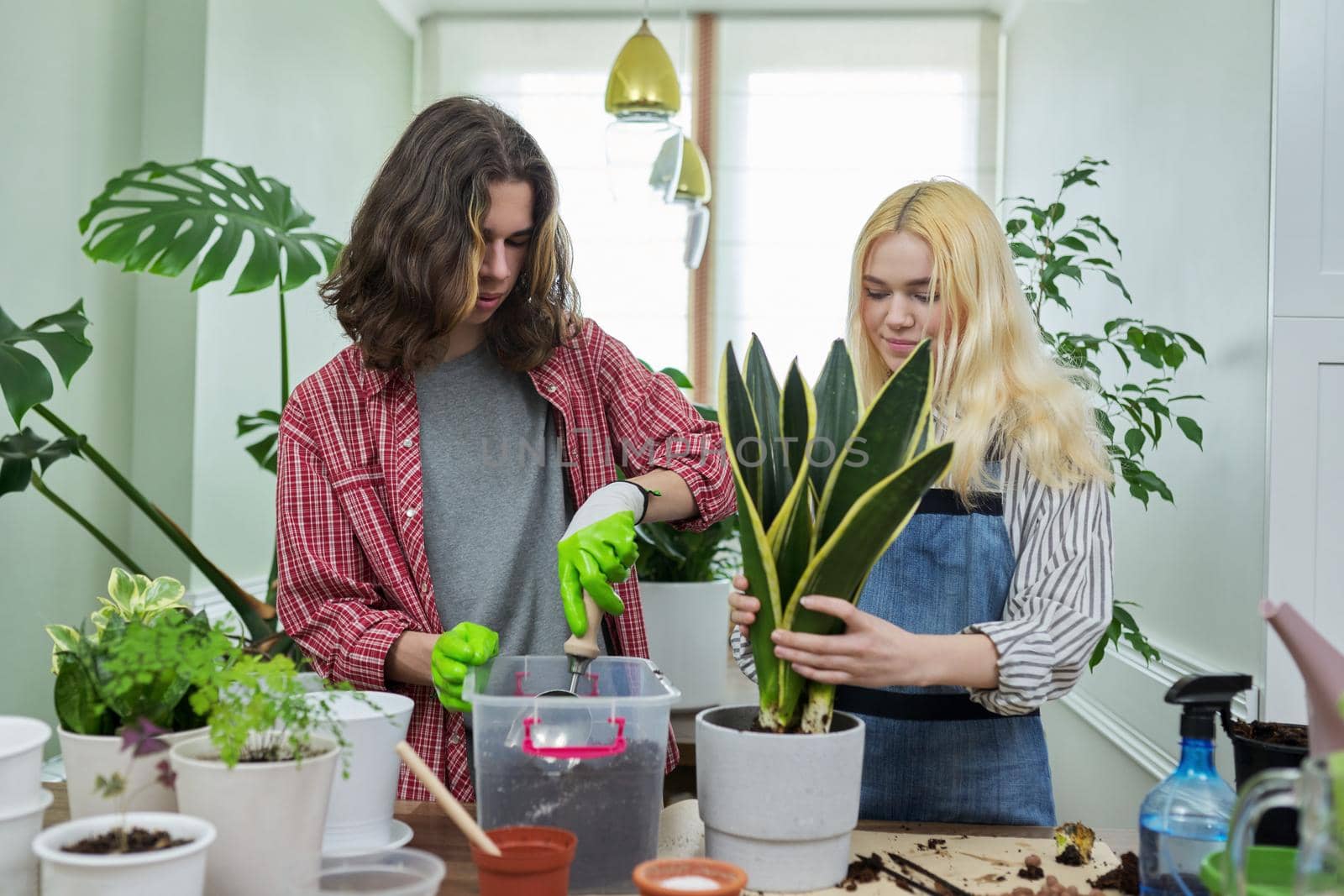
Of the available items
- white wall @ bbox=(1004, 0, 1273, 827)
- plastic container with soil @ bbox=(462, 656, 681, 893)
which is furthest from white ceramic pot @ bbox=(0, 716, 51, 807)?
white wall @ bbox=(1004, 0, 1273, 827)

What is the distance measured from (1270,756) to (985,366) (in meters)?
0.52

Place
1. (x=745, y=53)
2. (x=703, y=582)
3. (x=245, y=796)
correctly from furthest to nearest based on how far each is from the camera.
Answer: (x=745, y=53)
(x=703, y=582)
(x=245, y=796)

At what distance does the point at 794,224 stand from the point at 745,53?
0.78 meters

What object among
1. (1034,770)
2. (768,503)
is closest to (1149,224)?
(1034,770)

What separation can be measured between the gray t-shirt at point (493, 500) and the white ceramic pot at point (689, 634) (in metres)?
1.22

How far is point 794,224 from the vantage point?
4914 mm

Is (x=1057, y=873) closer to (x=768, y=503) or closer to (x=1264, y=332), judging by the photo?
(x=768, y=503)

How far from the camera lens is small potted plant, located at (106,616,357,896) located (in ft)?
2.59

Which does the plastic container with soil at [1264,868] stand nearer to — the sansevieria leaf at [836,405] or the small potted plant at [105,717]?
the sansevieria leaf at [836,405]

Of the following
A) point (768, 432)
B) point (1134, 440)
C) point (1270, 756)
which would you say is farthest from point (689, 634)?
point (1270, 756)

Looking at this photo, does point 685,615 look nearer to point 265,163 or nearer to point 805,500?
point 805,500

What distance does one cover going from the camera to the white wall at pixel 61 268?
2.29 metres

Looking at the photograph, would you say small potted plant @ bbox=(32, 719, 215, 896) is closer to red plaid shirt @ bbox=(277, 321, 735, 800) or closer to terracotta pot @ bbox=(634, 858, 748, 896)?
terracotta pot @ bbox=(634, 858, 748, 896)

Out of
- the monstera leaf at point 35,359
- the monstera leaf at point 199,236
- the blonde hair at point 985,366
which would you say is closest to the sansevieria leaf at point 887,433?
the blonde hair at point 985,366
